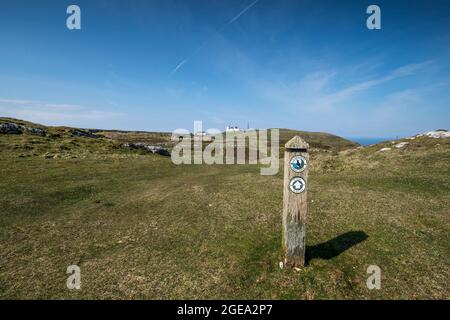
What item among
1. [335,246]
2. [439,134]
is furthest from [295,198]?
[439,134]

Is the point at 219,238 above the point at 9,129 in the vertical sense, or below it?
below

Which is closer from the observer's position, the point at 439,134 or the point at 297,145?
the point at 297,145

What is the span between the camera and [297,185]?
8.59 metres

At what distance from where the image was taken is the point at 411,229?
39.9ft

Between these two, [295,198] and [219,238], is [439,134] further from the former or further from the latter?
[219,238]

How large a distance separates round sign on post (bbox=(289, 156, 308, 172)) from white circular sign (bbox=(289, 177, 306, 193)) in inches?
14.0

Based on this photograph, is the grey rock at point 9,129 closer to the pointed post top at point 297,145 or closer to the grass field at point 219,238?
the grass field at point 219,238

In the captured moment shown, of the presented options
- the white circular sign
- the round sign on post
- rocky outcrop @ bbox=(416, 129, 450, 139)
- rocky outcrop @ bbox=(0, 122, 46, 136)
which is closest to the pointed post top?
the round sign on post

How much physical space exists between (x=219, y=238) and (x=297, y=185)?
17.0 feet
